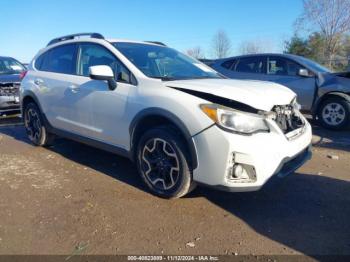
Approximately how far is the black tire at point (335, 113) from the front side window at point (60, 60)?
546 cm

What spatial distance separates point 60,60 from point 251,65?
4859 millimetres

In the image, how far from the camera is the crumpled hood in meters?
3.43

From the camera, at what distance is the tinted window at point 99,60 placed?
14.0ft

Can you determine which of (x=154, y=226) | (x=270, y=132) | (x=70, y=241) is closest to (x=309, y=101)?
(x=270, y=132)

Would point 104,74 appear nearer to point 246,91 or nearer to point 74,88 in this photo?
point 74,88

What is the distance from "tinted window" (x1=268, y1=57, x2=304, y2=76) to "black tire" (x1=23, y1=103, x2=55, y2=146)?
5.17 m

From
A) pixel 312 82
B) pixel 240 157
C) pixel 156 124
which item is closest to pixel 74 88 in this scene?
pixel 156 124

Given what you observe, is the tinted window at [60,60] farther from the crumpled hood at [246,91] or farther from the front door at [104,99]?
the crumpled hood at [246,91]

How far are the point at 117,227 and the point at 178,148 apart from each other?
3.19ft

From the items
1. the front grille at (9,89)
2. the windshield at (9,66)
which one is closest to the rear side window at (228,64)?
the front grille at (9,89)

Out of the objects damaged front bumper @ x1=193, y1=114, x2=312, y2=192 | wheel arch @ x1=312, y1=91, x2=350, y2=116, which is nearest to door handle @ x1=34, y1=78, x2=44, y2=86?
damaged front bumper @ x1=193, y1=114, x2=312, y2=192

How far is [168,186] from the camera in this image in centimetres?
384

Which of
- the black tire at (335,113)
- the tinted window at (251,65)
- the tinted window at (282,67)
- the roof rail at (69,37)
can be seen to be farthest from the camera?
the tinted window at (251,65)

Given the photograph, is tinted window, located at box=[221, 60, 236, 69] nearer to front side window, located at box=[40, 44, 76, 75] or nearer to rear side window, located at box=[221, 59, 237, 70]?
rear side window, located at box=[221, 59, 237, 70]
